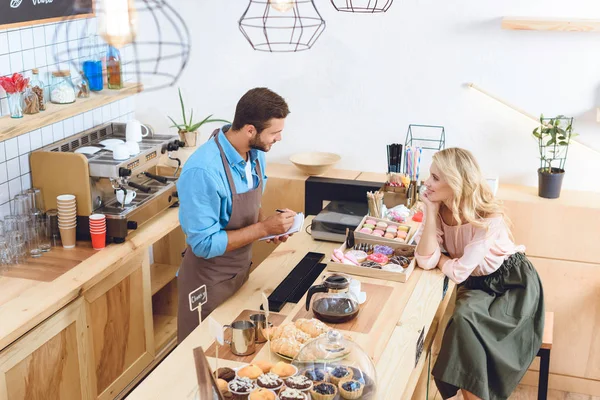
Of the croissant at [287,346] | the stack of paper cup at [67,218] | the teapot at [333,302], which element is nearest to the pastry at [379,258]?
the teapot at [333,302]

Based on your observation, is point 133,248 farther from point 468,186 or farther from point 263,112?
point 468,186

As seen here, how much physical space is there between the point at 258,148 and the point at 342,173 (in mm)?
1625

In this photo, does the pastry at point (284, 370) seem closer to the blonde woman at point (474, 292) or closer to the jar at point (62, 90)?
the blonde woman at point (474, 292)

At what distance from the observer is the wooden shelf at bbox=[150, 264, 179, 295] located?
445 cm

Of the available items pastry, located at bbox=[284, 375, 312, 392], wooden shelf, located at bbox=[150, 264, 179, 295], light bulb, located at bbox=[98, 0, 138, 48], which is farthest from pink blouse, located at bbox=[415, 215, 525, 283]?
light bulb, located at bbox=[98, 0, 138, 48]

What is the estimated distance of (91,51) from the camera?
175 inches

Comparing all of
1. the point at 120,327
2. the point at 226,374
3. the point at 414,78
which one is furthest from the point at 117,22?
the point at 226,374

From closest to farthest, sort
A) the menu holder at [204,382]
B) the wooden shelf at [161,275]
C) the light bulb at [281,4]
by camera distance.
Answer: the menu holder at [204,382]
the light bulb at [281,4]
the wooden shelf at [161,275]

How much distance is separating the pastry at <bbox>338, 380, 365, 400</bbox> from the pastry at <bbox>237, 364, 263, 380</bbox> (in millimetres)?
262

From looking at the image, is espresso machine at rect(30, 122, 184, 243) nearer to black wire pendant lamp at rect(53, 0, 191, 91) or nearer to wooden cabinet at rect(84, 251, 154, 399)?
wooden cabinet at rect(84, 251, 154, 399)

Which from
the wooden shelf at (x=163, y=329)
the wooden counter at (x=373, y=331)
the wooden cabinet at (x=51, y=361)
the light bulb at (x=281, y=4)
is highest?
the light bulb at (x=281, y=4)

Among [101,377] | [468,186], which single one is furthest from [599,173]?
[101,377]

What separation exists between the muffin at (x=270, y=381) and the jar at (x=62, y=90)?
2256 millimetres

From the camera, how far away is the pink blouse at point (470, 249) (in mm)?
3236
